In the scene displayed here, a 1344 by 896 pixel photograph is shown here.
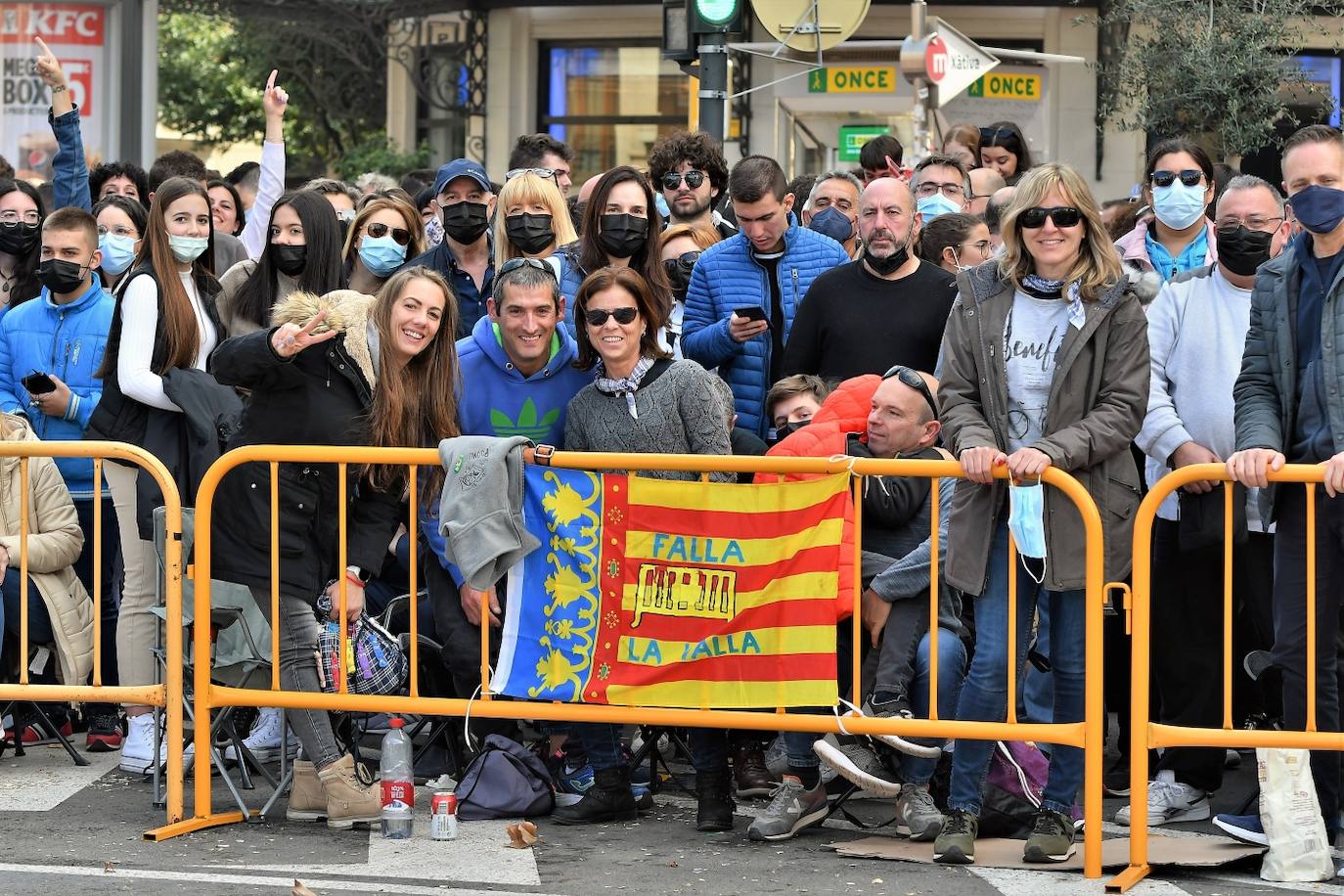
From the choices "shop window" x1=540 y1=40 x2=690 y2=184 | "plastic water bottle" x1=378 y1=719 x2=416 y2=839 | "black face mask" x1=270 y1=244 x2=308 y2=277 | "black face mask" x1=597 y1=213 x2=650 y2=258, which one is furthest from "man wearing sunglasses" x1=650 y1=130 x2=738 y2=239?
"shop window" x1=540 y1=40 x2=690 y2=184

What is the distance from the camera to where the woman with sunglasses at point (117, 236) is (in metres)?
8.88

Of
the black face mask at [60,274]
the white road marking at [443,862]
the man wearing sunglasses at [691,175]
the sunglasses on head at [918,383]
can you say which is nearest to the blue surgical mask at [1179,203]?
the sunglasses on head at [918,383]

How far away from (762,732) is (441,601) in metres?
1.31

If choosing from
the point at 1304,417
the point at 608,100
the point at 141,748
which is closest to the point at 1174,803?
the point at 1304,417

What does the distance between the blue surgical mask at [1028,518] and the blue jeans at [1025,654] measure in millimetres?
182

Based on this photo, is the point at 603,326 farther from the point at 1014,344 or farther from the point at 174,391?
the point at 174,391

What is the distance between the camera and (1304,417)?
659cm

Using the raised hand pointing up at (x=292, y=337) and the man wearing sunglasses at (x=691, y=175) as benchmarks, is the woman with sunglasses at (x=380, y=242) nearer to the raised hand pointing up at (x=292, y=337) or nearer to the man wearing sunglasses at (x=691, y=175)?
the man wearing sunglasses at (x=691, y=175)

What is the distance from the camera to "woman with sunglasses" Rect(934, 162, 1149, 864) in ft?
20.9

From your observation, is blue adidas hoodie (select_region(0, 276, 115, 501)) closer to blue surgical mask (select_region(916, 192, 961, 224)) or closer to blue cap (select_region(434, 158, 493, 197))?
blue cap (select_region(434, 158, 493, 197))

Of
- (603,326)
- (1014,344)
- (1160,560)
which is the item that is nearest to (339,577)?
(603,326)

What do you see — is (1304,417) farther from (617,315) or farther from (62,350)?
(62,350)

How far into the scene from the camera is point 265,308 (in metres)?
8.36

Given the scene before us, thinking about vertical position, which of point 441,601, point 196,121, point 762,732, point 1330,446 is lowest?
point 762,732
